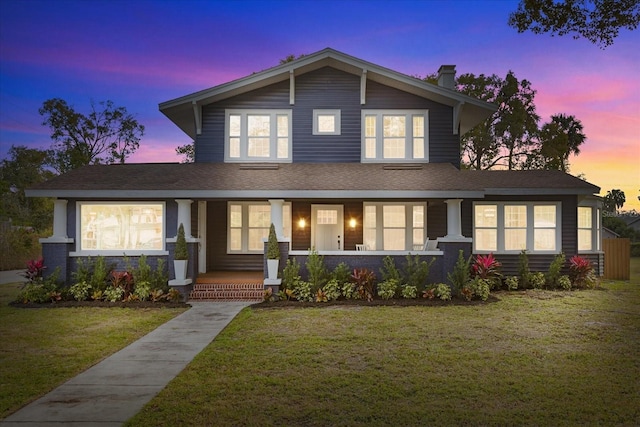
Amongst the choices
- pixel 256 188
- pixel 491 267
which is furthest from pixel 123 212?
pixel 491 267

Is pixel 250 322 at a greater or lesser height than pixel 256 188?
lesser

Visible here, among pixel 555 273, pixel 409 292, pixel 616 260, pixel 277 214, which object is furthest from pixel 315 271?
pixel 616 260

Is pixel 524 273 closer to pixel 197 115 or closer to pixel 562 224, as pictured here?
pixel 562 224

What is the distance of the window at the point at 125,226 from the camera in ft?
44.8

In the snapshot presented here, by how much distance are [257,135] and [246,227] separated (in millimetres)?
3159

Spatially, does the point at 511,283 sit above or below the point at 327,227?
below

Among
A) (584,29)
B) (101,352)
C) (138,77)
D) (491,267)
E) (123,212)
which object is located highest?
(138,77)

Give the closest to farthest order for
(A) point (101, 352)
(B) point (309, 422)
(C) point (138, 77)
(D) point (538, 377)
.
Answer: (B) point (309, 422)
(D) point (538, 377)
(A) point (101, 352)
(C) point (138, 77)

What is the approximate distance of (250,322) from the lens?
9961mm

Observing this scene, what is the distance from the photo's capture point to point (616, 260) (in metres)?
18.3

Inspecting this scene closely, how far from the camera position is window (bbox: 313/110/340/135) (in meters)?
16.0

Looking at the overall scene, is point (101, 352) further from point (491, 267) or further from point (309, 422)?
point (491, 267)

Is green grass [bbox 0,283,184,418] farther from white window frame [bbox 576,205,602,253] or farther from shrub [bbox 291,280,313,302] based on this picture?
white window frame [bbox 576,205,602,253]

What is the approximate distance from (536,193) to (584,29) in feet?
22.7
